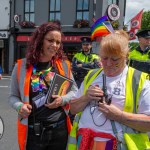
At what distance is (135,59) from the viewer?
4.64 meters

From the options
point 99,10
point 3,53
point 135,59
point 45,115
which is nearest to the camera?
point 45,115

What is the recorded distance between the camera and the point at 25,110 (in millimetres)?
2305

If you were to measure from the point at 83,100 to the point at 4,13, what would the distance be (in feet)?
76.2

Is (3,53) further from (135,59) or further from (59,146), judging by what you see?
(59,146)

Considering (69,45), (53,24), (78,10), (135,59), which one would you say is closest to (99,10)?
(78,10)

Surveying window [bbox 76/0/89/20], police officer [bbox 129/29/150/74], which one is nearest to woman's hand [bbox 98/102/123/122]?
police officer [bbox 129/29/150/74]

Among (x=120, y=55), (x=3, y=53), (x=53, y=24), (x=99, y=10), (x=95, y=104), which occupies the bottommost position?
(x=3, y=53)

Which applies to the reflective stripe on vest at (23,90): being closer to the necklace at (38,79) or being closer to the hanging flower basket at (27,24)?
the necklace at (38,79)

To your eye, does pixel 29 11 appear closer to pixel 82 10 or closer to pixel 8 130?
pixel 82 10

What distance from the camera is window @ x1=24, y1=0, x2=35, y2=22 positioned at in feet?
75.0

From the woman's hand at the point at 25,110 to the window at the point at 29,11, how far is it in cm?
2115

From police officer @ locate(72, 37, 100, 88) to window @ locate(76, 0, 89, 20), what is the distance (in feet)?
49.9

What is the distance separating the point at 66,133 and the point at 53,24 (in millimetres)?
939

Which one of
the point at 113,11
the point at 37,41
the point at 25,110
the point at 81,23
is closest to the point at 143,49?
the point at 37,41
